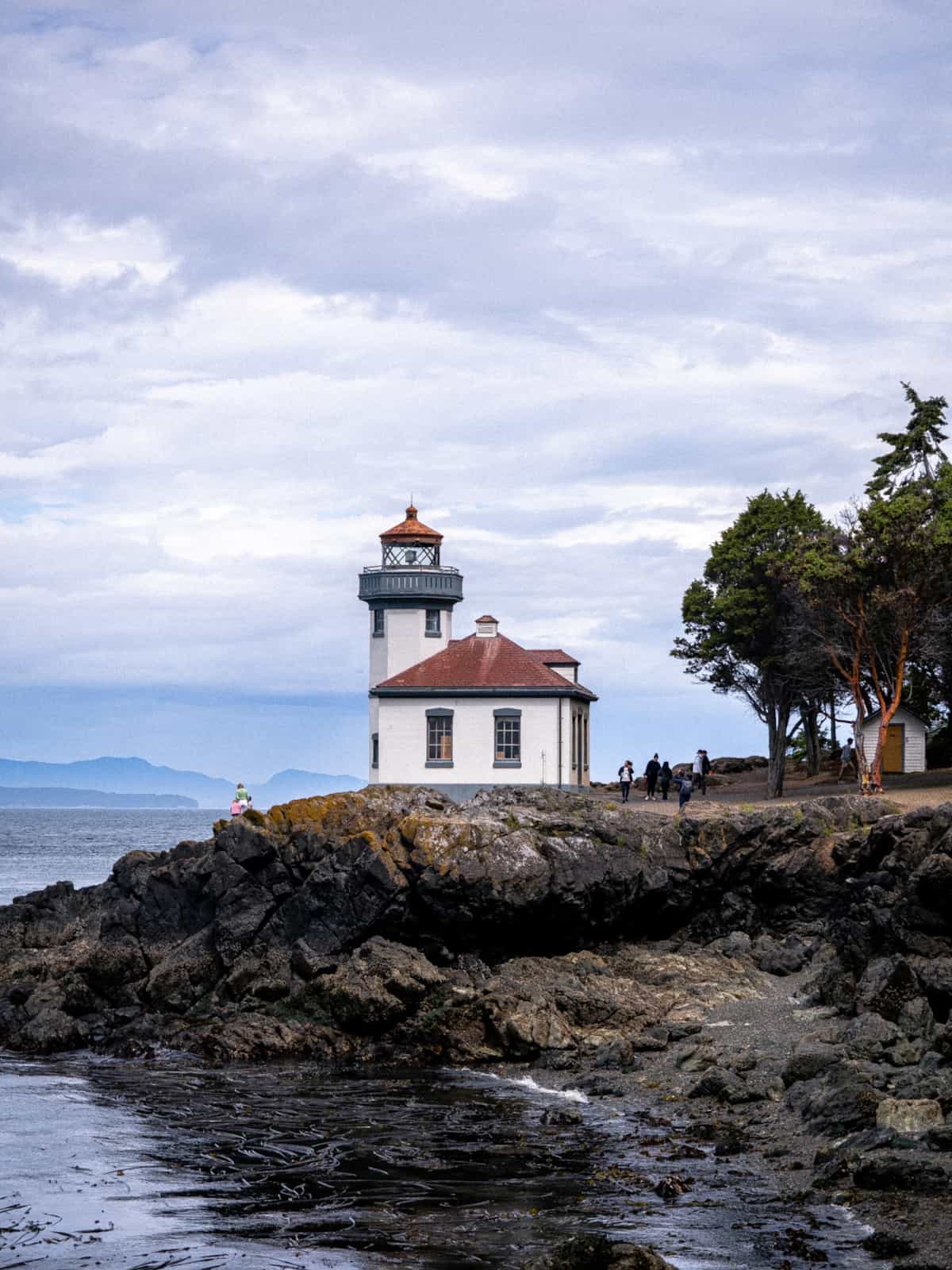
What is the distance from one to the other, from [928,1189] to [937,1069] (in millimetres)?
3416

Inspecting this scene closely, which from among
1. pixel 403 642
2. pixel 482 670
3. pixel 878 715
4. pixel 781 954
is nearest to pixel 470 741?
pixel 482 670

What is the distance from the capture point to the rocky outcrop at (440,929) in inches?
830

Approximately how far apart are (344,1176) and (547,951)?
1061 cm

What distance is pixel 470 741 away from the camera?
1706 inches

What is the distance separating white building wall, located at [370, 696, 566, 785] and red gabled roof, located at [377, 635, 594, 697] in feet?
1.50

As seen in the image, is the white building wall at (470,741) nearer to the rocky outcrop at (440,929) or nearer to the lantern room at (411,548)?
the lantern room at (411,548)

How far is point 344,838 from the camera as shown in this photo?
2506 centimetres

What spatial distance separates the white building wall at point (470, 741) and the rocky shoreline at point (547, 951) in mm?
14278

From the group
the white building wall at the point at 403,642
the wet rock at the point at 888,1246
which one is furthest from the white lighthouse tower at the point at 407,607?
the wet rock at the point at 888,1246

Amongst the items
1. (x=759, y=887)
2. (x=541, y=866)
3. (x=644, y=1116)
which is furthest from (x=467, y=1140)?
(x=759, y=887)

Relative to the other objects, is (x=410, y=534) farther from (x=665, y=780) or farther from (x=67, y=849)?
(x=67, y=849)

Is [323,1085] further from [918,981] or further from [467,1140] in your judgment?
[918,981]

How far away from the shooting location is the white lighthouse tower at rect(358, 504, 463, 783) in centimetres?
4700

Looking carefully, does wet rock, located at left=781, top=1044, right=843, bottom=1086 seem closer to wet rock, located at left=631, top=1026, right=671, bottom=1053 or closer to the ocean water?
wet rock, located at left=631, top=1026, right=671, bottom=1053
